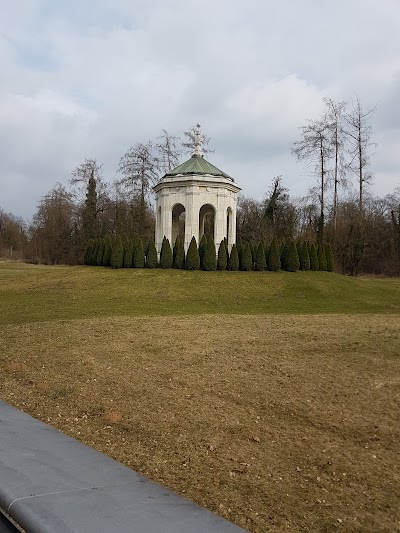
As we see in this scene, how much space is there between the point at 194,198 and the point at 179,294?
7450 mm

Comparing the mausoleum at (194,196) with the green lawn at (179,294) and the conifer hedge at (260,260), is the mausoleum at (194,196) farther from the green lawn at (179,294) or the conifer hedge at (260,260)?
the green lawn at (179,294)

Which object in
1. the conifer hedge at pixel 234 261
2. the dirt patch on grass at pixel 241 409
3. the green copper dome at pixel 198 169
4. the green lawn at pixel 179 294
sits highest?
the green copper dome at pixel 198 169

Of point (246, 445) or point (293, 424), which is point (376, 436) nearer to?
point (293, 424)

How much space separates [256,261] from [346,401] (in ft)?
56.3

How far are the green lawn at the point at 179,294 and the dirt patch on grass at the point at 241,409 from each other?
425 cm

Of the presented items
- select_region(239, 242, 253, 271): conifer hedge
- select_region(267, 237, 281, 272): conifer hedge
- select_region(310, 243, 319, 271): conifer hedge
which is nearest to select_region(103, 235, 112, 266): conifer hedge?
select_region(239, 242, 253, 271): conifer hedge

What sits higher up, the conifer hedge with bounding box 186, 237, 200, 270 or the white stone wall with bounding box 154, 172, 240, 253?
the white stone wall with bounding box 154, 172, 240, 253

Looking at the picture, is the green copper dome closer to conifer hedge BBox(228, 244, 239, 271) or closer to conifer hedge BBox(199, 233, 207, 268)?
conifer hedge BBox(199, 233, 207, 268)

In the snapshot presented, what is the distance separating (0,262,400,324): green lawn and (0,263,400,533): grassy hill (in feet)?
4.64

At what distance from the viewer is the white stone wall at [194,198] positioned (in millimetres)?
23391

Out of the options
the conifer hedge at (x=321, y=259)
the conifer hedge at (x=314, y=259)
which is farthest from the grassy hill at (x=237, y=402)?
the conifer hedge at (x=321, y=259)

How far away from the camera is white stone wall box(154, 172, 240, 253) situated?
2339 centimetres

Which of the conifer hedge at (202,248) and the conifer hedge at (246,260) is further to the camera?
the conifer hedge at (246,260)

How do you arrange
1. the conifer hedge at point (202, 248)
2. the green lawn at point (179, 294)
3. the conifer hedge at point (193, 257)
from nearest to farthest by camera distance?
the green lawn at point (179, 294), the conifer hedge at point (193, 257), the conifer hedge at point (202, 248)
